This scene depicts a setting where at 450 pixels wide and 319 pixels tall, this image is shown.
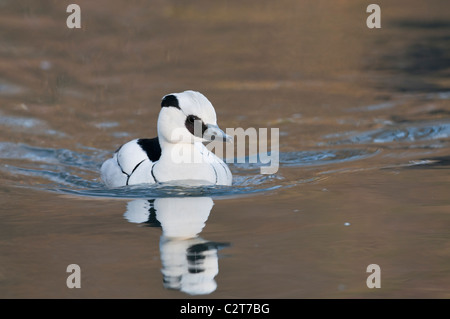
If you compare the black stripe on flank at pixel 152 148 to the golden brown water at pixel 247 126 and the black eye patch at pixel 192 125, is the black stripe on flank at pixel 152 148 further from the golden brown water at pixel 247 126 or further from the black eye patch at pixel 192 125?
the black eye patch at pixel 192 125

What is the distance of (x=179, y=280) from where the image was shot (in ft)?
20.0

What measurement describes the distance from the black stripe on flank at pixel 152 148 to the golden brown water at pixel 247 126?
19.7 inches

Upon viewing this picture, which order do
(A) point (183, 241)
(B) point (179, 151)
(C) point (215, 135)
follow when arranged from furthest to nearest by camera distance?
(B) point (179, 151), (C) point (215, 135), (A) point (183, 241)

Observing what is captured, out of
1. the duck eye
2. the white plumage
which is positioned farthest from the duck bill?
the duck eye

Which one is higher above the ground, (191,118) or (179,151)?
(191,118)

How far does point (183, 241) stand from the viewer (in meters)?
6.98

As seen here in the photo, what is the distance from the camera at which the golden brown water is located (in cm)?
633

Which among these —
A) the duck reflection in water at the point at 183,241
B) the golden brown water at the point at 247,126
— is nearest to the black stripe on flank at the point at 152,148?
the golden brown water at the point at 247,126

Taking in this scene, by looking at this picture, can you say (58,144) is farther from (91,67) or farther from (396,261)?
(396,261)

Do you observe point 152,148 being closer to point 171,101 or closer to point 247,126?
point 171,101

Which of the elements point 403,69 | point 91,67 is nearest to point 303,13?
point 403,69

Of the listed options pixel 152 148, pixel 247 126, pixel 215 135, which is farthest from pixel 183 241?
pixel 247 126

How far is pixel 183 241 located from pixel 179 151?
182cm

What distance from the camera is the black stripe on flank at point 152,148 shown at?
8.88 m
